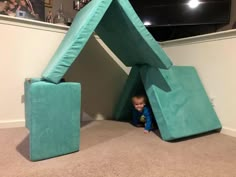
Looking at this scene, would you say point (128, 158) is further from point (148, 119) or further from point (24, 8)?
point (24, 8)

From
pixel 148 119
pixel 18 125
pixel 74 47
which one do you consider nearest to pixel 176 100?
pixel 148 119

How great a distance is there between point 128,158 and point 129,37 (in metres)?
0.77

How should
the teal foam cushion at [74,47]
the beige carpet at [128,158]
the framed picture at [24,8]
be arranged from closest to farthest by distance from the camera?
the beige carpet at [128,158] → the teal foam cushion at [74,47] → the framed picture at [24,8]

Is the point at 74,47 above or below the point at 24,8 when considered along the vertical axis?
below

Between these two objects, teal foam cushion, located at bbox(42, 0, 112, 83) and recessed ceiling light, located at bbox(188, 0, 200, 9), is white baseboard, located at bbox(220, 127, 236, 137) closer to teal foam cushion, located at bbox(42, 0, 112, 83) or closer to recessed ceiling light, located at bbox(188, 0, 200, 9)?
recessed ceiling light, located at bbox(188, 0, 200, 9)

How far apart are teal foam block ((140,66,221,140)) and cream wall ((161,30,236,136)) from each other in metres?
0.07

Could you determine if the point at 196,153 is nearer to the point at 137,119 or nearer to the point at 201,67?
the point at 137,119

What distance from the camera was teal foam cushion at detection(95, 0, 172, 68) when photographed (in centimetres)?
122

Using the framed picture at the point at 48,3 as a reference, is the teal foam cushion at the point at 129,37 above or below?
below

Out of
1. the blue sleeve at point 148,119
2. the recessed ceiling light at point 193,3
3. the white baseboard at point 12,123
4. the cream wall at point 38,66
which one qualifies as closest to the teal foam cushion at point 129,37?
the cream wall at point 38,66

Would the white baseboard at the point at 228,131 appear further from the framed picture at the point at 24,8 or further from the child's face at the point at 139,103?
the framed picture at the point at 24,8

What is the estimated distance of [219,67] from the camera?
161 centimetres

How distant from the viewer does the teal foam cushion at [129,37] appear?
1.22 m

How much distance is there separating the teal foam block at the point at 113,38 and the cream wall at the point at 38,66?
224 mm
